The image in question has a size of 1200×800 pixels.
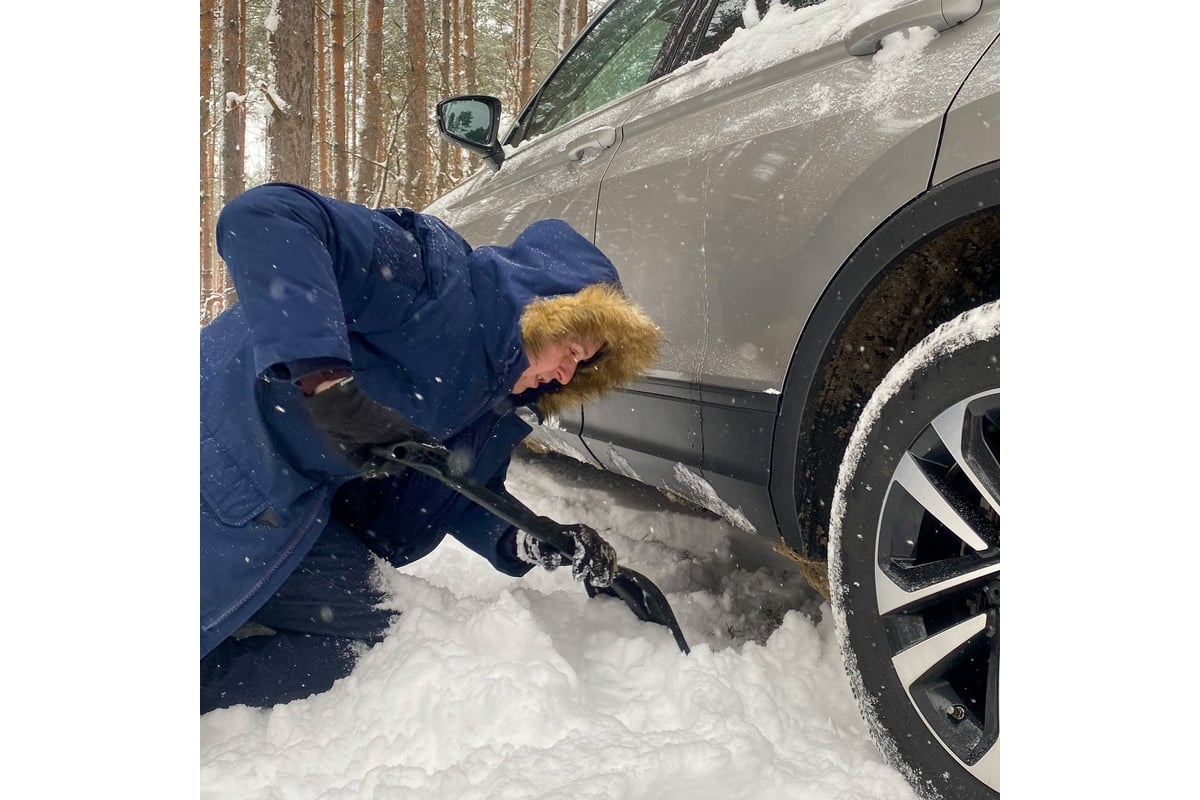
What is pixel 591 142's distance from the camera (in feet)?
7.22

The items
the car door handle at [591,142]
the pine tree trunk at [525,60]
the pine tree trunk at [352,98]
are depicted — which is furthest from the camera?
the pine tree trunk at [525,60]

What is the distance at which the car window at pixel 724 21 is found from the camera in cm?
182

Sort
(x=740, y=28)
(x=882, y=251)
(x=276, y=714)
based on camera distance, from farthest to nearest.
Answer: (x=740, y=28) → (x=276, y=714) → (x=882, y=251)

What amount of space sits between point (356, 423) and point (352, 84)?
5.64 feet

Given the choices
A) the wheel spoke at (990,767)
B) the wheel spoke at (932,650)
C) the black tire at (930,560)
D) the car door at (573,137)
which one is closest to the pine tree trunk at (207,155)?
the car door at (573,137)

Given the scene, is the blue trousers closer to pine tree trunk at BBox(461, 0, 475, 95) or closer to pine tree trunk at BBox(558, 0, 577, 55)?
pine tree trunk at BBox(461, 0, 475, 95)

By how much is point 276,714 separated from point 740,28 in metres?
1.77

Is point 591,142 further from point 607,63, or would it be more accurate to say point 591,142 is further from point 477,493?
point 477,493

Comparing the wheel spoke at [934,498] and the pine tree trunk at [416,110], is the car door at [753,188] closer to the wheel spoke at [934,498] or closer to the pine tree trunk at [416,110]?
the wheel spoke at [934,498]

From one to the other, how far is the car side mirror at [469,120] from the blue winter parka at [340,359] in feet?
2.81
